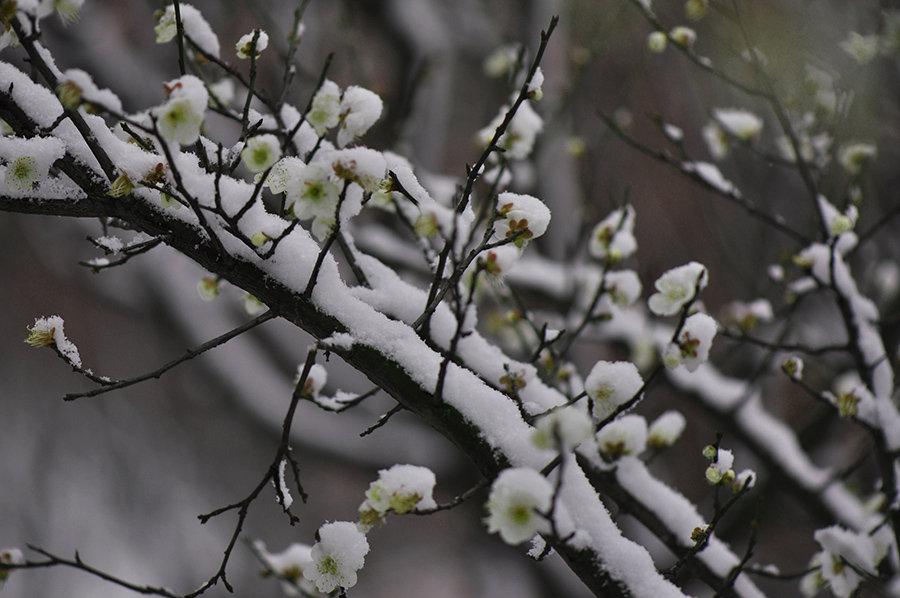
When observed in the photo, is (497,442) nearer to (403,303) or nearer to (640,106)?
(403,303)

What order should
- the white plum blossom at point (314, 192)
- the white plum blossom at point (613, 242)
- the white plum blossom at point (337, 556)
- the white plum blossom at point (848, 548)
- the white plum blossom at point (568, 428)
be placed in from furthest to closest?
the white plum blossom at point (613, 242) < the white plum blossom at point (848, 548) < the white plum blossom at point (337, 556) < the white plum blossom at point (314, 192) < the white plum blossom at point (568, 428)

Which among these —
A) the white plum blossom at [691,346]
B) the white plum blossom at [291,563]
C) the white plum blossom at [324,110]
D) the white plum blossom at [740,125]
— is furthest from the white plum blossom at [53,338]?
the white plum blossom at [740,125]

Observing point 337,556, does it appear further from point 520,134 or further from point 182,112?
point 520,134

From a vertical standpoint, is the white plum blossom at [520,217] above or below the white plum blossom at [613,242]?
below

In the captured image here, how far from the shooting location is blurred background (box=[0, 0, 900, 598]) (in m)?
3.09

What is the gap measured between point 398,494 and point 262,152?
0.54 meters

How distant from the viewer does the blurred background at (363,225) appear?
3088mm

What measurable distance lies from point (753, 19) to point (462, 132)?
5.35 metres

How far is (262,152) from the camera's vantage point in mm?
1077

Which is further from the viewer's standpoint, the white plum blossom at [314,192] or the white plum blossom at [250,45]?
the white plum blossom at [250,45]

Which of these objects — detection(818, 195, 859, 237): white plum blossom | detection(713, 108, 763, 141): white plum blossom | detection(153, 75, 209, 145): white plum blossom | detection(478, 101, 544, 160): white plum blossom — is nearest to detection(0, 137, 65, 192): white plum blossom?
detection(153, 75, 209, 145): white plum blossom

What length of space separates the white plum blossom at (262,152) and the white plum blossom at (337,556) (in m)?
0.55

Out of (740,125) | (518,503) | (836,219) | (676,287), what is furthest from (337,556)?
(740,125)

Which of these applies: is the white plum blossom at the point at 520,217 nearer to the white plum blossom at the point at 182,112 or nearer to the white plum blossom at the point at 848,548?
the white plum blossom at the point at 182,112
